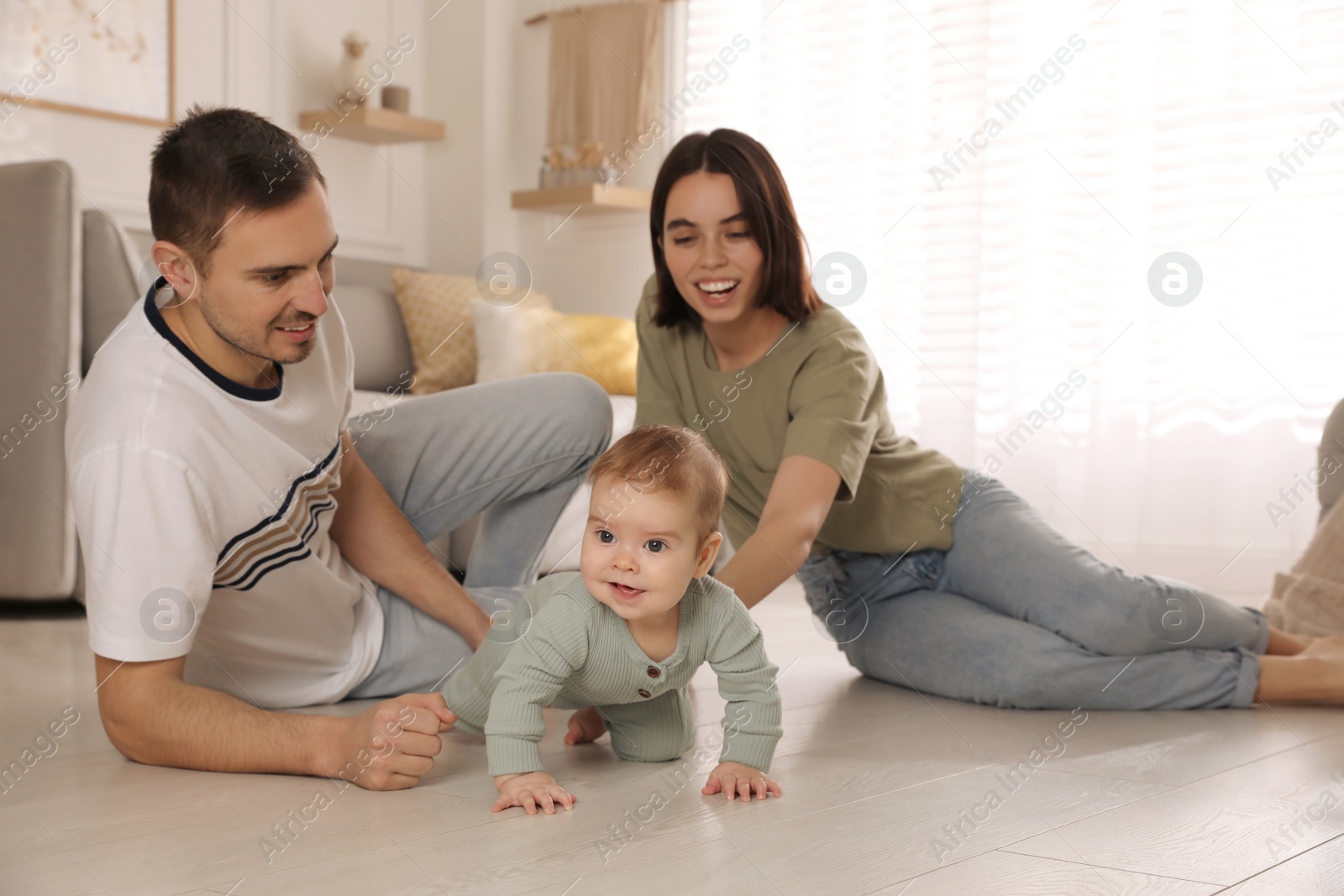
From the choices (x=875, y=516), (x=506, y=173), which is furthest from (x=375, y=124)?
(x=875, y=516)

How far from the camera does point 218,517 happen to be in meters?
1.18

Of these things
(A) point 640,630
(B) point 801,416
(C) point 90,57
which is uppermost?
(C) point 90,57

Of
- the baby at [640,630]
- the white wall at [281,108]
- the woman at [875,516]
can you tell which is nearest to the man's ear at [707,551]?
the baby at [640,630]

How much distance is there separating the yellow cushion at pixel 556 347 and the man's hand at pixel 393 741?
2119 mm

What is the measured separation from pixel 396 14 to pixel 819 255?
1.68 m

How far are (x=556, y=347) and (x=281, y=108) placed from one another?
1.24 m

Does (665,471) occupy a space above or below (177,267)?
below

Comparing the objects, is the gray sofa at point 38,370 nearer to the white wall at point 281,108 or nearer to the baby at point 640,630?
the white wall at point 281,108

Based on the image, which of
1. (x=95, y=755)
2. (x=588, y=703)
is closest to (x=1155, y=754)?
(x=588, y=703)

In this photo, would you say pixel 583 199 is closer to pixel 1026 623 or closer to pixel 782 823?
pixel 1026 623

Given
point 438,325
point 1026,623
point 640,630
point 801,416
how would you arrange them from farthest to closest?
point 438,325 → point 1026,623 → point 801,416 → point 640,630

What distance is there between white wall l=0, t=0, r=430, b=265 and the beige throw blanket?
109 inches

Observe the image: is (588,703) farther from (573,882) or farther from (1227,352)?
(1227,352)

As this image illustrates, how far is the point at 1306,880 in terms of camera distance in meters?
0.89
